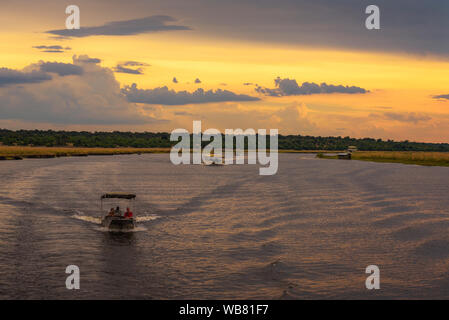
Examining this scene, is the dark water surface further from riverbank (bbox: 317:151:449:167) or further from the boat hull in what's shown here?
riverbank (bbox: 317:151:449:167)

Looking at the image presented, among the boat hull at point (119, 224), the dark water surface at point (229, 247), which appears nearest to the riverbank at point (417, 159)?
the dark water surface at point (229, 247)

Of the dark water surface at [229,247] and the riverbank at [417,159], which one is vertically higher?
the riverbank at [417,159]

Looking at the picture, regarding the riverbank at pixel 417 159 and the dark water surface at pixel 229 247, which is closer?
the dark water surface at pixel 229 247

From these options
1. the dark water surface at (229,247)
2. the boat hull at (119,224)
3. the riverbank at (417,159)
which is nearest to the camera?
the dark water surface at (229,247)

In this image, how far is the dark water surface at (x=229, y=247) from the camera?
77.2 ft

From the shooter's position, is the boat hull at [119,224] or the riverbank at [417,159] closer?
the boat hull at [119,224]

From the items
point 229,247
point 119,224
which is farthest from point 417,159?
point 229,247

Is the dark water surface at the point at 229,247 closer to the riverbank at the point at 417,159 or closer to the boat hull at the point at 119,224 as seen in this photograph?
the boat hull at the point at 119,224

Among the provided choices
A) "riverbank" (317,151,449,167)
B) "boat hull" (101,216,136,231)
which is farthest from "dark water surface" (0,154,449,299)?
"riverbank" (317,151,449,167)

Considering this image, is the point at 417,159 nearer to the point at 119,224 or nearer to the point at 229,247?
the point at 119,224

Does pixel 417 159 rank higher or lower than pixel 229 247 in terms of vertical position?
higher

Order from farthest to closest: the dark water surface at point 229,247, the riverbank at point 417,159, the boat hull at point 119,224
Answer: the riverbank at point 417,159
the boat hull at point 119,224
the dark water surface at point 229,247

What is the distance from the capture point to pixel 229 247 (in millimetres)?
32312

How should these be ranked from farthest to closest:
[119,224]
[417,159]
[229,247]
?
[417,159] < [119,224] < [229,247]
